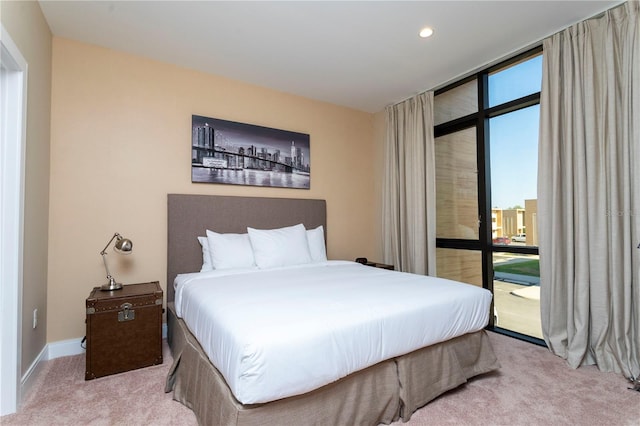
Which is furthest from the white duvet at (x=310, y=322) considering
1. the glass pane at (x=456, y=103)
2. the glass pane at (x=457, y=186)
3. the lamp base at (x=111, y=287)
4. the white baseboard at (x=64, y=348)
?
the glass pane at (x=456, y=103)

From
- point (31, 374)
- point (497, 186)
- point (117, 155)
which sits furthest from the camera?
point (497, 186)

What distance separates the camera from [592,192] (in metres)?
2.37

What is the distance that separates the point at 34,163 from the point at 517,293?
4322mm

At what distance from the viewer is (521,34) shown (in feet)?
8.71

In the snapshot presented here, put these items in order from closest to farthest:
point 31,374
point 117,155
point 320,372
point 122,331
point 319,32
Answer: point 320,372 → point 31,374 → point 122,331 → point 319,32 → point 117,155

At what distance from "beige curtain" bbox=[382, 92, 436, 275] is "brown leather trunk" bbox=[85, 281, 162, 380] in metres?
2.74

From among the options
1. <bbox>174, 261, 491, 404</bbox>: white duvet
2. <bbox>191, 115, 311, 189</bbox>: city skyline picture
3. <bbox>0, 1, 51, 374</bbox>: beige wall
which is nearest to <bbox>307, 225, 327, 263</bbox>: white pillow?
<bbox>191, 115, 311, 189</bbox>: city skyline picture

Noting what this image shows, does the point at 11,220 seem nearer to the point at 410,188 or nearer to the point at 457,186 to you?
the point at 410,188

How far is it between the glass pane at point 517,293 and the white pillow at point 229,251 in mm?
2523

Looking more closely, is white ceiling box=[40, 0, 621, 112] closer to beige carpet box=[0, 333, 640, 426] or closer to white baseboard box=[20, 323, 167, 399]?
white baseboard box=[20, 323, 167, 399]

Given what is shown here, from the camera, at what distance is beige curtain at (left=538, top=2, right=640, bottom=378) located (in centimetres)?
220

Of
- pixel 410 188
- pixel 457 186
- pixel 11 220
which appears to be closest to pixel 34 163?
pixel 11 220

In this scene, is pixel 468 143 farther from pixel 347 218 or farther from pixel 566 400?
pixel 566 400

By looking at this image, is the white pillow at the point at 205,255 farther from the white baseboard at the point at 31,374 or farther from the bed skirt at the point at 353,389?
the white baseboard at the point at 31,374
